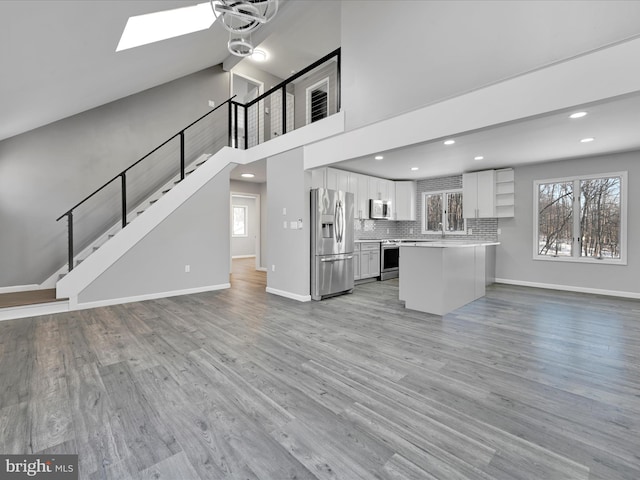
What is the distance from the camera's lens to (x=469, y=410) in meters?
1.97

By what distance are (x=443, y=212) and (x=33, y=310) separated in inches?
323

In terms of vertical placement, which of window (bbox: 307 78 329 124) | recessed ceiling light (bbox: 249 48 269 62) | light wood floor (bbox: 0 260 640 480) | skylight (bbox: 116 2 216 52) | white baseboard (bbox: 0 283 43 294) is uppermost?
recessed ceiling light (bbox: 249 48 269 62)

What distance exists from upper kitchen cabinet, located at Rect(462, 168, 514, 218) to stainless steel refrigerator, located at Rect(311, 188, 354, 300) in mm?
3125

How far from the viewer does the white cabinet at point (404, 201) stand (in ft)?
25.6

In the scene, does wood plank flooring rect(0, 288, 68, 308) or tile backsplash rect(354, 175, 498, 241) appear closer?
wood plank flooring rect(0, 288, 68, 308)

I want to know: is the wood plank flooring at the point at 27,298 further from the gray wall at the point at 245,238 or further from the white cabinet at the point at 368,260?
the gray wall at the point at 245,238

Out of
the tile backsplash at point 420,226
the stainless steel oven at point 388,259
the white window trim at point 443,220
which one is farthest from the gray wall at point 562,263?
the stainless steel oven at point 388,259

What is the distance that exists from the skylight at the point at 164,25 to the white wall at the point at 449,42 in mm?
2295

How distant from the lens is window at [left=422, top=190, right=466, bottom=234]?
23.8 feet

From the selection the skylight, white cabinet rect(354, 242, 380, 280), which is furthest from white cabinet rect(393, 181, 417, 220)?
the skylight

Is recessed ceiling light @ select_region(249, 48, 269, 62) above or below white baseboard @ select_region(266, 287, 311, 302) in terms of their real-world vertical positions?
above

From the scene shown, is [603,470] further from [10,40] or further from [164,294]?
[164,294]

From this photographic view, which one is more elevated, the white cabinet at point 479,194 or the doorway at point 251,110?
the doorway at point 251,110

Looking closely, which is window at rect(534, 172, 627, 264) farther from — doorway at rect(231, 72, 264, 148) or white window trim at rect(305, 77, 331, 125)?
doorway at rect(231, 72, 264, 148)
